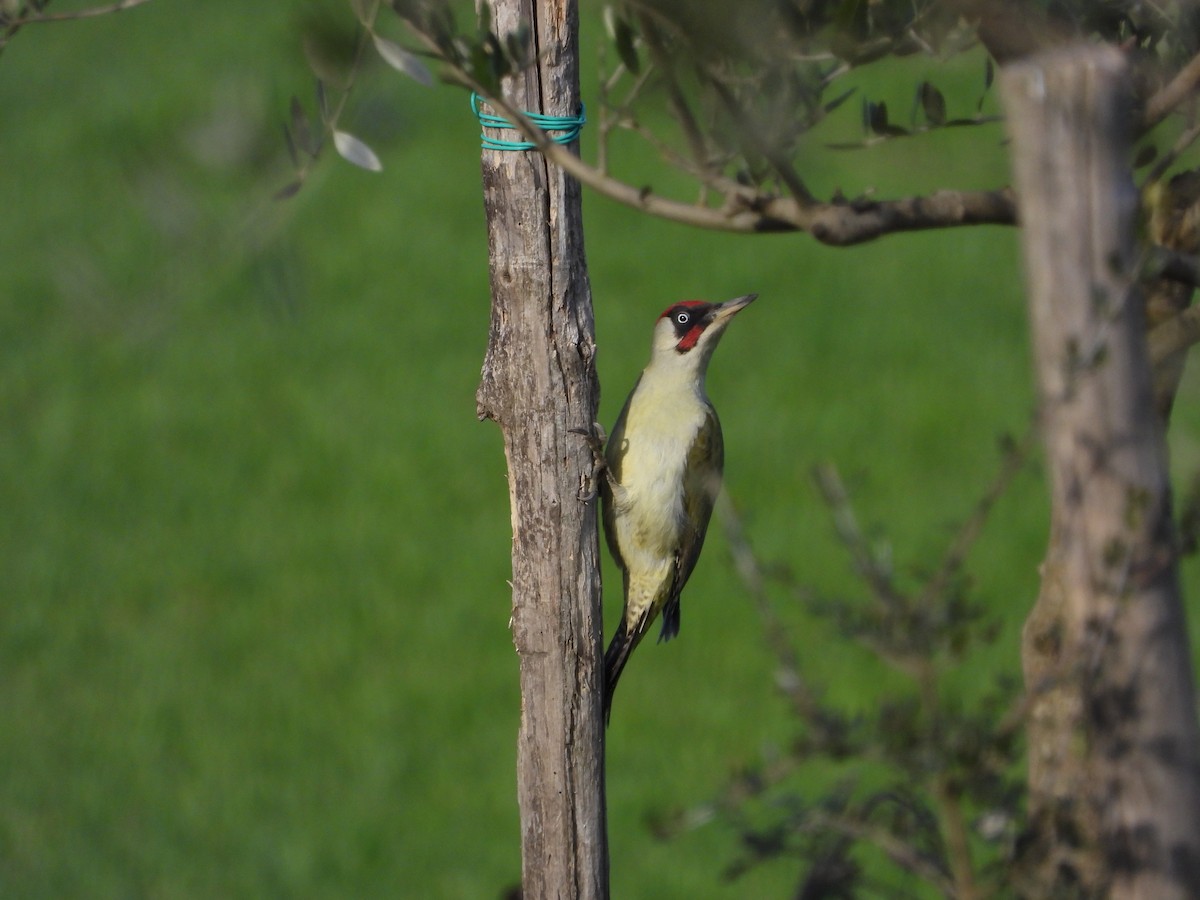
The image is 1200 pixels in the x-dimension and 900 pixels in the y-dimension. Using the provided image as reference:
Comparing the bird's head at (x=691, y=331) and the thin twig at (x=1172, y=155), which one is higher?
the thin twig at (x=1172, y=155)

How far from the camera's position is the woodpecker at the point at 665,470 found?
13.7 ft

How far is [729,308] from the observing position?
4262 millimetres

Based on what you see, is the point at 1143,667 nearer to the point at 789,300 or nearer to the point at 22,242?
the point at 789,300

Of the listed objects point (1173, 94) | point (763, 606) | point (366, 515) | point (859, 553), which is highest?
point (1173, 94)

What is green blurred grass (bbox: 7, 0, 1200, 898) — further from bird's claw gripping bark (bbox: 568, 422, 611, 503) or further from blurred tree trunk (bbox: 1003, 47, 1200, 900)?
blurred tree trunk (bbox: 1003, 47, 1200, 900)

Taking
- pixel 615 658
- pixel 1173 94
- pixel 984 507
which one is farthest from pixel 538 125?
pixel 615 658

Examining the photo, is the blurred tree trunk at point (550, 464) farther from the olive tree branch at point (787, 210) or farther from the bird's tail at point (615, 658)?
the olive tree branch at point (787, 210)

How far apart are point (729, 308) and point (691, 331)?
0.14 metres

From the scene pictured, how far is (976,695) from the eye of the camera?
25.2 ft

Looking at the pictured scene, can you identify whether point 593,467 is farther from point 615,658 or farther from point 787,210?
point 787,210

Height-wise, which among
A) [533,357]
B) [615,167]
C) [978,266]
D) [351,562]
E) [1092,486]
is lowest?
[351,562]

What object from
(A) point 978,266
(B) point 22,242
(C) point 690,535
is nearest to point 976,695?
(C) point 690,535

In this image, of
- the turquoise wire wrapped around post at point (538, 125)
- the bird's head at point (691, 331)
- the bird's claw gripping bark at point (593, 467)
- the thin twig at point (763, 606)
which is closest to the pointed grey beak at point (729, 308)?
the bird's head at point (691, 331)

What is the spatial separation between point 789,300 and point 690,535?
732cm
